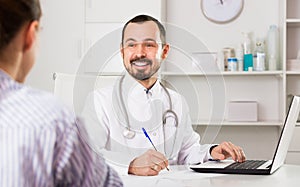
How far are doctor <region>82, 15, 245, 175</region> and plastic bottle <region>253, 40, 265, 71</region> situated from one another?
7.76ft

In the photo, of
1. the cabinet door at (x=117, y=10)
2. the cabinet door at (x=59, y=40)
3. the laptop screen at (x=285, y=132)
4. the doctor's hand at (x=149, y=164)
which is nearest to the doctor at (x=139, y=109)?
the doctor's hand at (x=149, y=164)

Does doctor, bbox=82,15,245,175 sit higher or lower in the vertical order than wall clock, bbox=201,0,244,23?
lower

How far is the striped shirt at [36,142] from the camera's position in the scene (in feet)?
2.36

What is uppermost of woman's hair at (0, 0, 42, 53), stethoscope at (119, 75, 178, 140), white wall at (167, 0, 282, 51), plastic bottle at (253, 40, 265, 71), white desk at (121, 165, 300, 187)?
white wall at (167, 0, 282, 51)

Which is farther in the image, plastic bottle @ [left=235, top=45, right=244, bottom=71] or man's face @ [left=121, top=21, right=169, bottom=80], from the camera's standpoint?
plastic bottle @ [left=235, top=45, right=244, bottom=71]

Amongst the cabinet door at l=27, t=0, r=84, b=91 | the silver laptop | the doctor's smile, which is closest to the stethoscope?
the doctor's smile

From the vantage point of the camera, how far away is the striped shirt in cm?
72

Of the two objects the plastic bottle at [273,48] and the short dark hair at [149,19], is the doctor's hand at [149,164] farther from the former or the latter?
the plastic bottle at [273,48]

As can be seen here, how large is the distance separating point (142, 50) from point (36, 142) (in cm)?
63

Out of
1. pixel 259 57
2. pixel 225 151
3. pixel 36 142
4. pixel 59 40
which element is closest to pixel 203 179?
pixel 225 151

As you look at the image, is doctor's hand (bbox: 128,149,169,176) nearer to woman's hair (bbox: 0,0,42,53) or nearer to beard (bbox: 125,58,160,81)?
beard (bbox: 125,58,160,81)

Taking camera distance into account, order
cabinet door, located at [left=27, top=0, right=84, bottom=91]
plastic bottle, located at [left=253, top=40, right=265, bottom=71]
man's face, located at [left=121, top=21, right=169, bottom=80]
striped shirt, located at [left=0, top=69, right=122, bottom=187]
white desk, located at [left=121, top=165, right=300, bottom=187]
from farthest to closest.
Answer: cabinet door, located at [left=27, top=0, right=84, bottom=91] < plastic bottle, located at [left=253, top=40, right=265, bottom=71] < white desk, located at [left=121, top=165, right=300, bottom=187] < man's face, located at [left=121, top=21, right=169, bottom=80] < striped shirt, located at [left=0, top=69, right=122, bottom=187]

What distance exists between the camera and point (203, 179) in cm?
160

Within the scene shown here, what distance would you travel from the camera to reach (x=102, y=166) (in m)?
0.80
